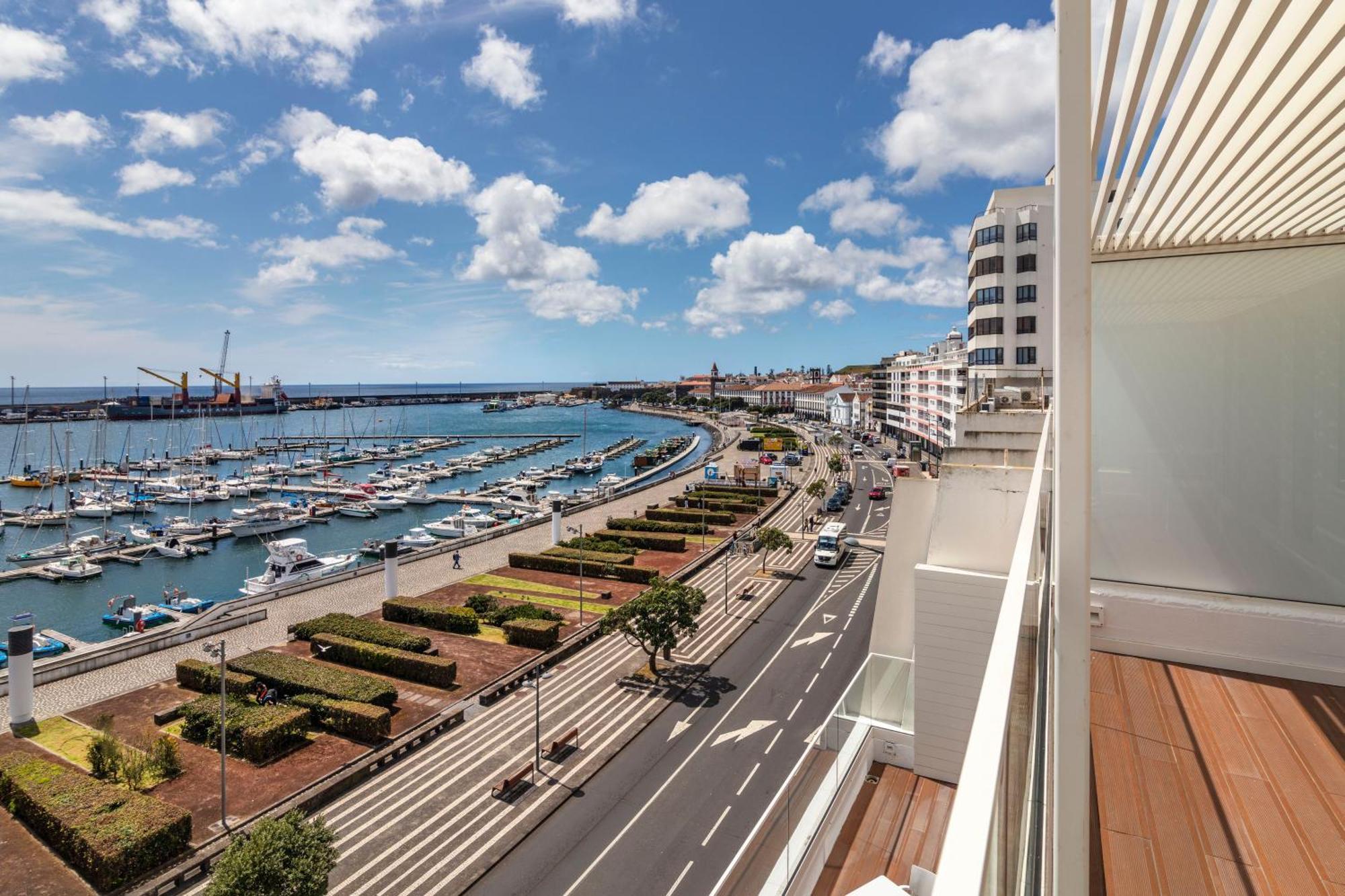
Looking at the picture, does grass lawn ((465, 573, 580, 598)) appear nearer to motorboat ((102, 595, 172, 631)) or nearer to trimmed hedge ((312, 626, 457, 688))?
trimmed hedge ((312, 626, 457, 688))

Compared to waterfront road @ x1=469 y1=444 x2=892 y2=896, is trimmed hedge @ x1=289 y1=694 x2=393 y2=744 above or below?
above

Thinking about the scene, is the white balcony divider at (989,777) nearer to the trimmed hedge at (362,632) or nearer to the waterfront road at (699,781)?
the waterfront road at (699,781)

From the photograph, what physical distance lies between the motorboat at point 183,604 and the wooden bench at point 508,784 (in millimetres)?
20341

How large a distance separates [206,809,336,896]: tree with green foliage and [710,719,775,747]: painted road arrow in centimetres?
763

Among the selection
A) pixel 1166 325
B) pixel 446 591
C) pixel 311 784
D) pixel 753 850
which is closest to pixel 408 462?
pixel 446 591

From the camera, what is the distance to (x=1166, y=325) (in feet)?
18.8

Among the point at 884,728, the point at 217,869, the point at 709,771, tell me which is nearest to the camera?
the point at 217,869

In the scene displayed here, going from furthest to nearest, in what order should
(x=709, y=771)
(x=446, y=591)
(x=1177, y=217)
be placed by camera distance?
(x=446, y=591), (x=709, y=771), (x=1177, y=217)

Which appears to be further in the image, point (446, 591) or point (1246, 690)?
point (446, 591)

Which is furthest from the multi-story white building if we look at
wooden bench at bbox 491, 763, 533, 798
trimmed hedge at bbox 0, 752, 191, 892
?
trimmed hedge at bbox 0, 752, 191, 892

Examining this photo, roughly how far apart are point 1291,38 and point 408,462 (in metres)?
77.7

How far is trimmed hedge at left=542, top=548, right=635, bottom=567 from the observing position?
25703 millimetres

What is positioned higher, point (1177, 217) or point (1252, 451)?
point (1177, 217)

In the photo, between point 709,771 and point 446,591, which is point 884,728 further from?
point 446,591
